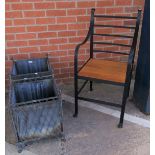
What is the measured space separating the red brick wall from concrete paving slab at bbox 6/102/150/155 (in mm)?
889

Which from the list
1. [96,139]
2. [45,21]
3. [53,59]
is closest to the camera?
[96,139]

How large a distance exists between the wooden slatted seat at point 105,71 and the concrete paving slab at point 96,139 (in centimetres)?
49

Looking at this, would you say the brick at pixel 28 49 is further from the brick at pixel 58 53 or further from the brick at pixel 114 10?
the brick at pixel 114 10

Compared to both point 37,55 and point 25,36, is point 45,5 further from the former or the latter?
point 37,55

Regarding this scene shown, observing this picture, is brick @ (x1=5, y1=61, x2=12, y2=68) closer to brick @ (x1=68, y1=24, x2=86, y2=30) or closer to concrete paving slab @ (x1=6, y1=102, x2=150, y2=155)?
brick @ (x1=68, y1=24, x2=86, y2=30)

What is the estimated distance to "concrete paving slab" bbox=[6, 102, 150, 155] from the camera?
233cm

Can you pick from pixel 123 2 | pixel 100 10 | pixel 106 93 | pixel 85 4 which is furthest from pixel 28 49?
pixel 123 2

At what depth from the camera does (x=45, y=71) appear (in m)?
2.89

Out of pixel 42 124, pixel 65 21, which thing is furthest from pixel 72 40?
pixel 42 124

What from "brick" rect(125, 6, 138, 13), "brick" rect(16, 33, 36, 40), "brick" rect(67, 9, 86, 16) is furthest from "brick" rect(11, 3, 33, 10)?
"brick" rect(125, 6, 138, 13)

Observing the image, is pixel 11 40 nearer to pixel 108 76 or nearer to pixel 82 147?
pixel 108 76

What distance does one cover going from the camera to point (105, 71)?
8.56 feet

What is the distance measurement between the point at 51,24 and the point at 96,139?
4.52 feet

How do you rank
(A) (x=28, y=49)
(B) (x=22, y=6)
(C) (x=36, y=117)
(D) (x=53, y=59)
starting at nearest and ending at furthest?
(C) (x=36, y=117)
(B) (x=22, y=6)
(A) (x=28, y=49)
(D) (x=53, y=59)
